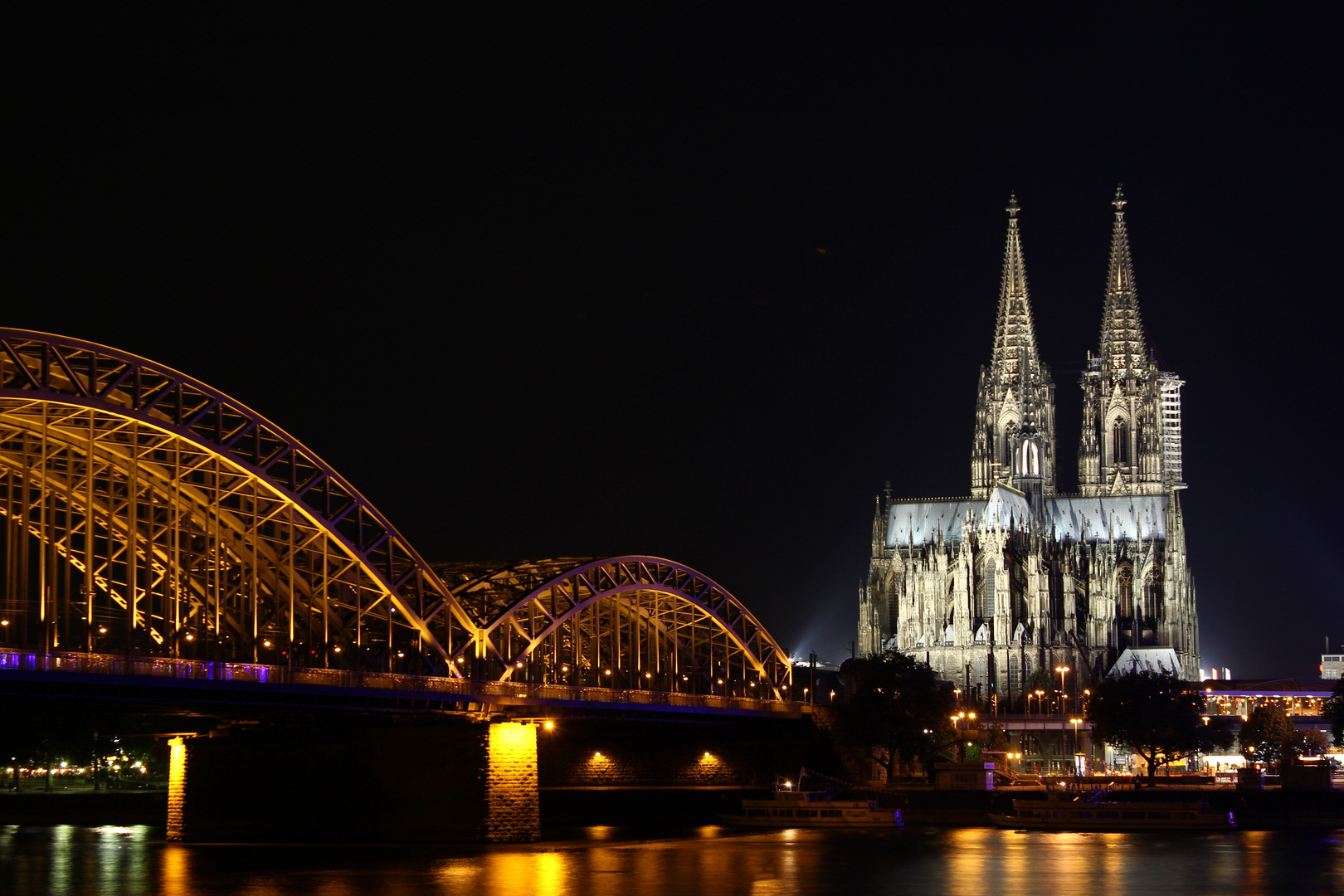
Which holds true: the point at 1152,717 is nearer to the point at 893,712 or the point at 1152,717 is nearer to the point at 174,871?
the point at 893,712

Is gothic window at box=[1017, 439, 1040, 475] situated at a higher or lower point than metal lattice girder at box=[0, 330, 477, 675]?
higher

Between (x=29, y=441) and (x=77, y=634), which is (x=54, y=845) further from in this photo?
(x=29, y=441)

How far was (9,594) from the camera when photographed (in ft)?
199

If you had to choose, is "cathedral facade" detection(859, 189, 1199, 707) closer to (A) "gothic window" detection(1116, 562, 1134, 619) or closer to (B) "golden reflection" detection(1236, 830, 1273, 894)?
(A) "gothic window" detection(1116, 562, 1134, 619)

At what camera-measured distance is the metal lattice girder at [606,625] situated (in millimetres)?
91500

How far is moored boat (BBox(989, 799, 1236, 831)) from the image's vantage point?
9100cm

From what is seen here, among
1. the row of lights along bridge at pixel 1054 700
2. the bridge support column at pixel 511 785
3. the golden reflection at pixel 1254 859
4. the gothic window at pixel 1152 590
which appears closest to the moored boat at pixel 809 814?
the golden reflection at pixel 1254 859

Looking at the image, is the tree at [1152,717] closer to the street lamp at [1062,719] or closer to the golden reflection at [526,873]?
the street lamp at [1062,719]

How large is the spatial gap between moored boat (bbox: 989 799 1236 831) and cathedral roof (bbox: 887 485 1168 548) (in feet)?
291

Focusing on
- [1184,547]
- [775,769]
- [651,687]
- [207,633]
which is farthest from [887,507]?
[207,633]

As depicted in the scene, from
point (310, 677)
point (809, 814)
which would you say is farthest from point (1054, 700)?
point (310, 677)

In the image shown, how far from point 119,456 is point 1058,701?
11658 cm

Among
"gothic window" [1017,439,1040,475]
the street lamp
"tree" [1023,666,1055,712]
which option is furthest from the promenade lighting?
"gothic window" [1017,439,1040,475]

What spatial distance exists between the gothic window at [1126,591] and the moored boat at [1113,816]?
9054cm
